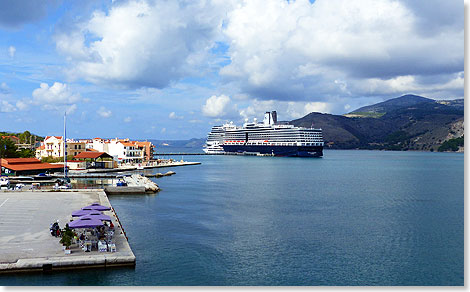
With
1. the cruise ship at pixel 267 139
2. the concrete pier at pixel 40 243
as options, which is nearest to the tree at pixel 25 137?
the concrete pier at pixel 40 243

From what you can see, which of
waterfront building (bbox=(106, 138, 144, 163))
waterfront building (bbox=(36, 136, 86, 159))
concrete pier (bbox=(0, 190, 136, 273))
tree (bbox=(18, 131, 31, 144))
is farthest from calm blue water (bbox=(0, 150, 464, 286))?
tree (bbox=(18, 131, 31, 144))

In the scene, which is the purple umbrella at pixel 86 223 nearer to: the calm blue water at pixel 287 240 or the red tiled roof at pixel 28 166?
the calm blue water at pixel 287 240

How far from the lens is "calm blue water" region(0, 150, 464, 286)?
19.7 metres

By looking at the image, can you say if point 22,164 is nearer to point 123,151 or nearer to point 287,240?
point 123,151

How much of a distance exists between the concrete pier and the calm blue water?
18.1 inches

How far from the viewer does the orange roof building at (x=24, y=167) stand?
60469mm

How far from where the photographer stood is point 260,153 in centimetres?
16062

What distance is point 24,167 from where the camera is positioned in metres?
62.1

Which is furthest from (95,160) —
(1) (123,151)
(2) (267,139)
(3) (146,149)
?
(2) (267,139)

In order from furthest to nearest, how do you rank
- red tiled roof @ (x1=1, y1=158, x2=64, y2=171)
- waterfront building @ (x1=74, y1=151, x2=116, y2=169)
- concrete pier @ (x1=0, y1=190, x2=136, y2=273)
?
1. waterfront building @ (x1=74, y1=151, x2=116, y2=169)
2. red tiled roof @ (x1=1, y1=158, x2=64, y2=171)
3. concrete pier @ (x1=0, y1=190, x2=136, y2=273)

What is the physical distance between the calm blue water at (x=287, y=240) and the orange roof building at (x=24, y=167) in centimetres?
2471

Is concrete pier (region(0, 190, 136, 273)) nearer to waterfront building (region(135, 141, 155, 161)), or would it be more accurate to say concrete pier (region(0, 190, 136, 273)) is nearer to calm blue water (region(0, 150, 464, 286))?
calm blue water (region(0, 150, 464, 286))

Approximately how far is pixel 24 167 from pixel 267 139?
107m

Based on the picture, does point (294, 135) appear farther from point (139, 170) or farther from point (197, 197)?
point (197, 197)
